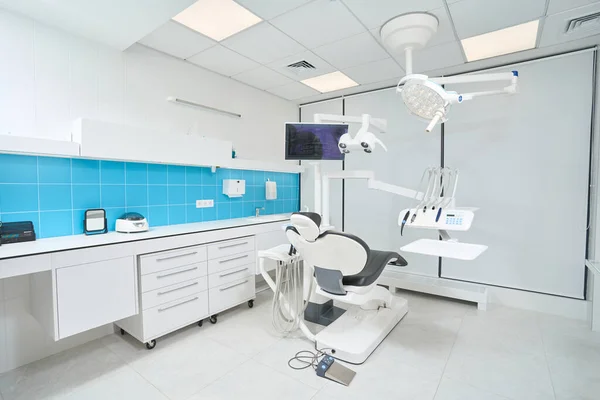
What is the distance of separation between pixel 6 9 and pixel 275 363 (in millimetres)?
3380

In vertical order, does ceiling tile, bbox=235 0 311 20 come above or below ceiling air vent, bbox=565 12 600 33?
above

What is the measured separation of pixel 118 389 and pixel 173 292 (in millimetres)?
776

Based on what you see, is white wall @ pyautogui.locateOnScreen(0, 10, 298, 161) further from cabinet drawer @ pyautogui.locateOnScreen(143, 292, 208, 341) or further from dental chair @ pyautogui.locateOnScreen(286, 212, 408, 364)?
dental chair @ pyautogui.locateOnScreen(286, 212, 408, 364)

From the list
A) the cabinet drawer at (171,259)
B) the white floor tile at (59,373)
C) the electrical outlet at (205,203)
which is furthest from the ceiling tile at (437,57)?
the white floor tile at (59,373)

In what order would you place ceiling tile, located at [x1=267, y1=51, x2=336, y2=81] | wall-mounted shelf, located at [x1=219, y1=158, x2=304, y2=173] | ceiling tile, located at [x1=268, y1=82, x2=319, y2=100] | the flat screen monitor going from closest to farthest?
the flat screen monitor → ceiling tile, located at [x1=267, y1=51, x2=336, y2=81] → wall-mounted shelf, located at [x1=219, y1=158, x2=304, y2=173] → ceiling tile, located at [x1=268, y1=82, x2=319, y2=100]

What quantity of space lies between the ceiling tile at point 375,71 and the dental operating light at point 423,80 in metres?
0.61

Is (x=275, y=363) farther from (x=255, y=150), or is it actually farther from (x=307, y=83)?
(x=307, y=83)

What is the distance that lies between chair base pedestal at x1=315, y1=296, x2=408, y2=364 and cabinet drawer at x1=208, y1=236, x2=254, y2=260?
1.24 metres

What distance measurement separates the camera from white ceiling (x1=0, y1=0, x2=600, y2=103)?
226cm

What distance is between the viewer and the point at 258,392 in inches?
78.7

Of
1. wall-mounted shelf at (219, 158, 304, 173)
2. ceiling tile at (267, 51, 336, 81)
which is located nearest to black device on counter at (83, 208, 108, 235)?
wall-mounted shelf at (219, 158, 304, 173)

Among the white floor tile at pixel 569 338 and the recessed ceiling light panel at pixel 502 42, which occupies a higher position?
the recessed ceiling light panel at pixel 502 42

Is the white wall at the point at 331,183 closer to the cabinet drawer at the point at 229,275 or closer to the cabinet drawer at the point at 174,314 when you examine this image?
the cabinet drawer at the point at 229,275

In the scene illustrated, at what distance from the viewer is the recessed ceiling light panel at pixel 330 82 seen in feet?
12.9
